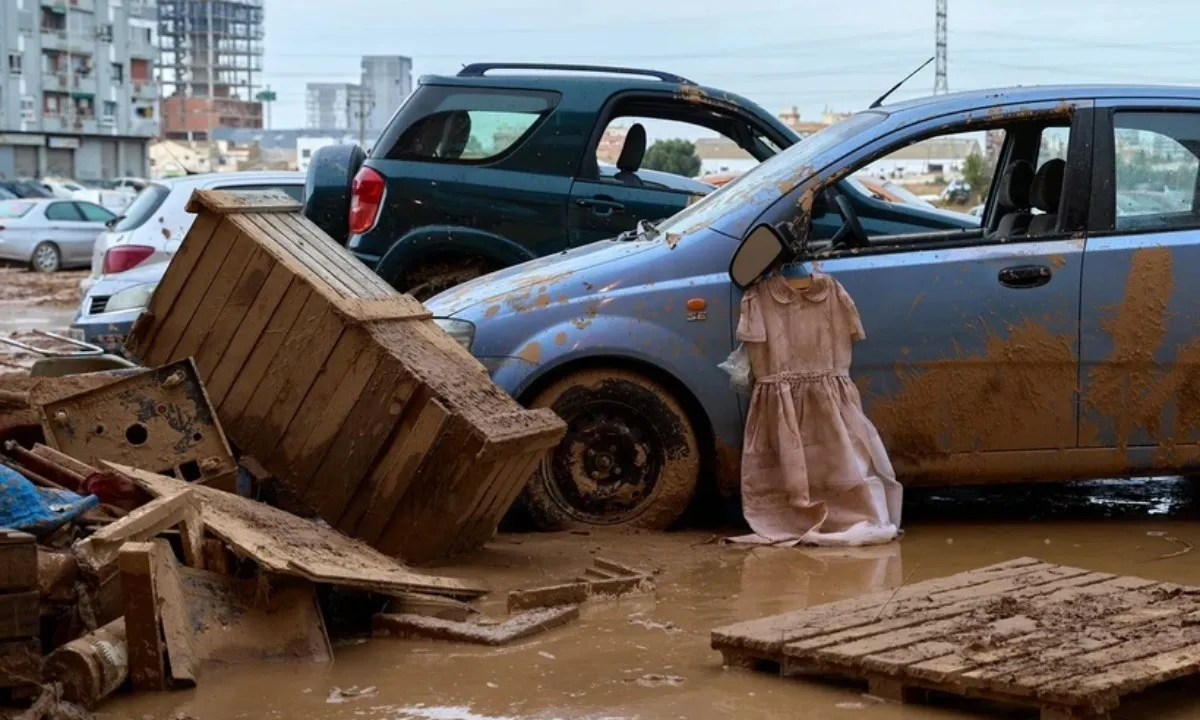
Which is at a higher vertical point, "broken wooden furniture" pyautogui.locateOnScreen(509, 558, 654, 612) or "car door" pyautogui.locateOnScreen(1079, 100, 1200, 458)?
"car door" pyautogui.locateOnScreen(1079, 100, 1200, 458)

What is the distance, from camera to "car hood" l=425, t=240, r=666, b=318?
7.58 meters

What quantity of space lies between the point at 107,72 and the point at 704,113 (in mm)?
109971

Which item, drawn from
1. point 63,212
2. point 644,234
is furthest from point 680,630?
point 63,212

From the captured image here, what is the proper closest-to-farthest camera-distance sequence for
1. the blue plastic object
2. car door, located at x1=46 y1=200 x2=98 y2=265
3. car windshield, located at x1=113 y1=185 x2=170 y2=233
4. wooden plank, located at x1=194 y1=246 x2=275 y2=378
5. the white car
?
the blue plastic object → wooden plank, located at x1=194 y1=246 x2=275 y2=378 → the white car → car windshield, located at x1=113 y1=185 x2=170 y2=233 → car door, located at x1=46 y1=200 x2=98 y2=265

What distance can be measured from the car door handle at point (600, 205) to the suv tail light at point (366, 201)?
1.22 metres

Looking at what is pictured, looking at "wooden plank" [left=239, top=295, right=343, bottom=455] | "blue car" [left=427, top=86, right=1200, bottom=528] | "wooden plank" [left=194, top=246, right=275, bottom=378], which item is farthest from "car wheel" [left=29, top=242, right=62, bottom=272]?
"wooden plank" [left=239, top=295, right=343, bottom=455]

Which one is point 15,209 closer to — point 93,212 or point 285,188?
point 93,212

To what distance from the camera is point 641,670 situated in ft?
17.3

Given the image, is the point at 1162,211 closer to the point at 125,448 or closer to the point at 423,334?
the point at 423,334

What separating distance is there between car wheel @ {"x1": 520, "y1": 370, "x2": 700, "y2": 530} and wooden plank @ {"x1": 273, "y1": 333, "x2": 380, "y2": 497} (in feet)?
3.55

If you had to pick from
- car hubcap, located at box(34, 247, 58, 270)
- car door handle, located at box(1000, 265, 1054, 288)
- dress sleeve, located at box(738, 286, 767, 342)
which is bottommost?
car hubcap, located at box(34, 247, 58, 270)

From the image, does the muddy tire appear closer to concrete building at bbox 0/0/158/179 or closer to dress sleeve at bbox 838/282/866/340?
dress sleeve at bbox 838/282/866/340

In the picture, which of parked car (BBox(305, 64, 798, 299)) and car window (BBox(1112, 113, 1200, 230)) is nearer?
car window (BBox(1112, 113, 1200, 230))

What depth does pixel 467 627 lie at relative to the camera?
18.6ft
